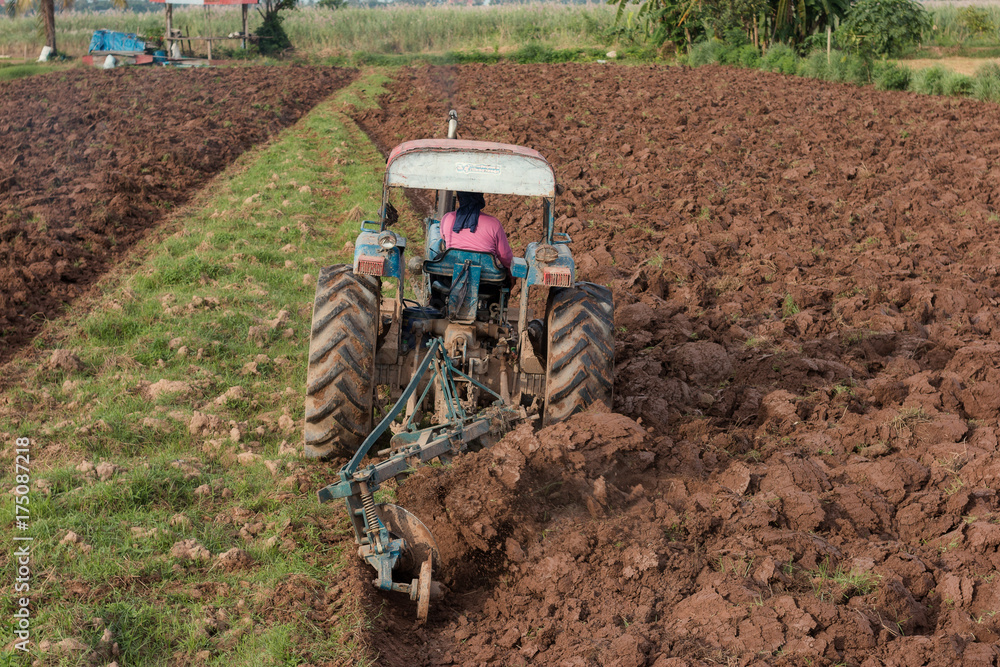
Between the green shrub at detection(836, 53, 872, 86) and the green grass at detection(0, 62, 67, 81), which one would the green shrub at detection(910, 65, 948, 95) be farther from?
the green grass at detection(0, 62, 67, 81)

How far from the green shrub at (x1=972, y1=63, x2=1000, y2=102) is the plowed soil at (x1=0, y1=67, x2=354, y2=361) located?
1624 cm

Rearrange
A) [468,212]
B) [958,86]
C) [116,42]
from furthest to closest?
[116,42] → [958,86] → [468,212]

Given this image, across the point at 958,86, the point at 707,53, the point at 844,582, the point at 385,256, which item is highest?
the point at 707,53

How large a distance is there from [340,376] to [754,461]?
104 inches

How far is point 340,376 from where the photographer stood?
5477 millimetres

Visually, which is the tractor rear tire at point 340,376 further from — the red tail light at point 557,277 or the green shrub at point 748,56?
the green shrub at point 748,56

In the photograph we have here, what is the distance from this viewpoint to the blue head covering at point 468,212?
5.86 meters

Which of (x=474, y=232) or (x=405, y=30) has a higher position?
(x=405, y=30)

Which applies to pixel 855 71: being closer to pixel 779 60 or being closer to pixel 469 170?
pixel 779 60

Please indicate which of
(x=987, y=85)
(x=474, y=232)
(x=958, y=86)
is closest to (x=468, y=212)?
(x=474, y=232)

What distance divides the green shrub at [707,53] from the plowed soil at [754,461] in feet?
66.6

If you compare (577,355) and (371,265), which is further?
(577,355)

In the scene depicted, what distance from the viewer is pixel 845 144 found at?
15797 mm

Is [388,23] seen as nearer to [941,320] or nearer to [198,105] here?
[198,105]
